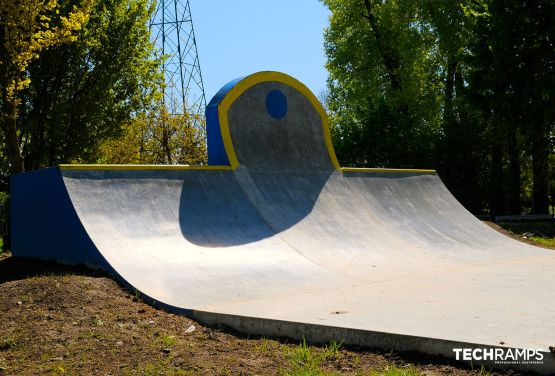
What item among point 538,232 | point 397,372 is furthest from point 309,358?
point 538,232

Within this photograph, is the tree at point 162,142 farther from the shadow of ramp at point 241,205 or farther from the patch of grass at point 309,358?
the patch of grass at point 309,358

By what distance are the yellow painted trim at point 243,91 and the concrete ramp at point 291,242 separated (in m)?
0.03

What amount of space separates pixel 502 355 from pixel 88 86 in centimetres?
1789

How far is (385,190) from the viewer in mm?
13055

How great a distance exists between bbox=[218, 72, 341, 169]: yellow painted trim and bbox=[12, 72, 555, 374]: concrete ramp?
3cm

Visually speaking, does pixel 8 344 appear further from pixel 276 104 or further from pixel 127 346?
pixel 276 104

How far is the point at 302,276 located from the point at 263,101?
495 centimetres

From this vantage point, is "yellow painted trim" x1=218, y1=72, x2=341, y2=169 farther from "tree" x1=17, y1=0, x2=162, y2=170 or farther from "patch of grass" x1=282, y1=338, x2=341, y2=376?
"tree" x1=17, y1=0, x2=162, y2=170

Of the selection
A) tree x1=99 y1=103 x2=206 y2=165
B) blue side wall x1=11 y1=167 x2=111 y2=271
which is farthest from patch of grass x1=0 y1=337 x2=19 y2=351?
tree x1=99 y1=103 x2=206 y2=165

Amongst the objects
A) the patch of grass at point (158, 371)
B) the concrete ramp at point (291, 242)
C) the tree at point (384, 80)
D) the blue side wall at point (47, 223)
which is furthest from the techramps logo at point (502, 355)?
the tree at point (384, 80)

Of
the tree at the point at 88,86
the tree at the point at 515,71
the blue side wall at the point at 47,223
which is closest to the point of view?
the blue side wall at the point at 47,223

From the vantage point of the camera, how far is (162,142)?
3222 cm

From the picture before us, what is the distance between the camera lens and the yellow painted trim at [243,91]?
10938mm

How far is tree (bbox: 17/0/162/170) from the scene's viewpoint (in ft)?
60.4
